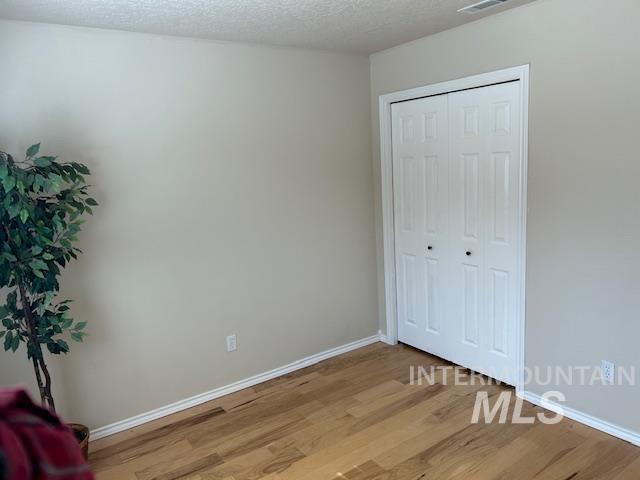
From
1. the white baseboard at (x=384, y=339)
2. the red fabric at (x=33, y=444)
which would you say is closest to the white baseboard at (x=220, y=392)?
the white baseboard at (x=384, y=339)

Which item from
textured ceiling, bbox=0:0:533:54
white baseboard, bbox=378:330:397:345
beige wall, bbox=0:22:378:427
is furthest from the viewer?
white baseboard, bbox=378:330:397:345

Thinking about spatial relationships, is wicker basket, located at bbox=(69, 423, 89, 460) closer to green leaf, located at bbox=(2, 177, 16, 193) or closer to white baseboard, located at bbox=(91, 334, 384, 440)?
white baseboard, located at bbox=(91, 334, 384, 440)

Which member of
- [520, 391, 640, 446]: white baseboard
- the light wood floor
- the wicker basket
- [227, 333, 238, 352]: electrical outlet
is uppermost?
[227, 333, 238, 352]: electrical outlet

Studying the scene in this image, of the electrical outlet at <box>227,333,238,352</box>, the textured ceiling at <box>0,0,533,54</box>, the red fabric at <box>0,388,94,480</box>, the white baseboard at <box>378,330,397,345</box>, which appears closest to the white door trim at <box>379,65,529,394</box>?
the white baseboard at <box>378,330,397,345</box>

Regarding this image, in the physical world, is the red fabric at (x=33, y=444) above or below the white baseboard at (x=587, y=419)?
above

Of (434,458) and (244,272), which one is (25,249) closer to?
(244,272)

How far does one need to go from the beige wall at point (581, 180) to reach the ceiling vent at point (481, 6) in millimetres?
195

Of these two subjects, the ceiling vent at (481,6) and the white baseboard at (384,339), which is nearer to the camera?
the ceiling vent at (481,6)

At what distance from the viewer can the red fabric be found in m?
0.64

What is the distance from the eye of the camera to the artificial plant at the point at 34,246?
2186mm

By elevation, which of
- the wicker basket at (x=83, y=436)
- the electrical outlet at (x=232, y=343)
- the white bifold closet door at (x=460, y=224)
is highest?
the white bifold closet door at (x=460, y=224)

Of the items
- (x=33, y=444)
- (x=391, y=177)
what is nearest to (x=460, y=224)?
(x=391, y=177)

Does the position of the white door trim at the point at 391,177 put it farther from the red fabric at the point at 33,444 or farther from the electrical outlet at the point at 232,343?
the red fabric at the point at 33,444

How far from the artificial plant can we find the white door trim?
2.21m
